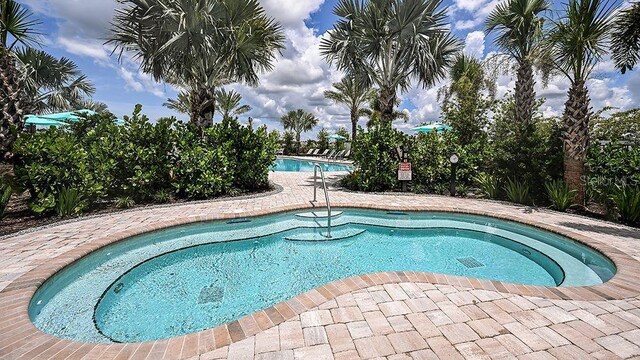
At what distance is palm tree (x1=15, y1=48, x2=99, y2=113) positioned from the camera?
14641 mm

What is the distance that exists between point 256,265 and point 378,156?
6.17m

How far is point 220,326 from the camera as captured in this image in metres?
2.39

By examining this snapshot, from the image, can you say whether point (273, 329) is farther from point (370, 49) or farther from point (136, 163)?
point (370, 49)

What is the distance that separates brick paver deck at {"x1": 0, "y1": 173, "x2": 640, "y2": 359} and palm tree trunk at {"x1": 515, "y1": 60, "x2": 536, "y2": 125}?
11.1 m

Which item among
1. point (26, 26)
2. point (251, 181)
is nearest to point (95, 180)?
point (251, 181)

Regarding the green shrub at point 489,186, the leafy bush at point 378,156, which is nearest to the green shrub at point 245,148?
the leafy bush at point 378,156

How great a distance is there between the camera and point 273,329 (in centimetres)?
234

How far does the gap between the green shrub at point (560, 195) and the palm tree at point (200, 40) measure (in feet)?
30.0

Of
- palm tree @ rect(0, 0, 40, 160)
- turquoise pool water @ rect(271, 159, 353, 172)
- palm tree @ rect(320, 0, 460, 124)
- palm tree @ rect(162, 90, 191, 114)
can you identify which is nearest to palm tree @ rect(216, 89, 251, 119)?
palm tree @ rect(162, 90, 191, 114)

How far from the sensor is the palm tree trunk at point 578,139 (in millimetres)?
6688

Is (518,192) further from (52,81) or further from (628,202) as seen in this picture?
(52,81)

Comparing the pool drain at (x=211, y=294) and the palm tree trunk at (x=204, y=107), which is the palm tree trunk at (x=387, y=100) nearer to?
the palm tree trunk at (x=204, y=107)

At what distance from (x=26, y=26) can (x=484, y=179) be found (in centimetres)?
1353

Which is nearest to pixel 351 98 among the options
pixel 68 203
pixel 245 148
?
pixel 245 148
